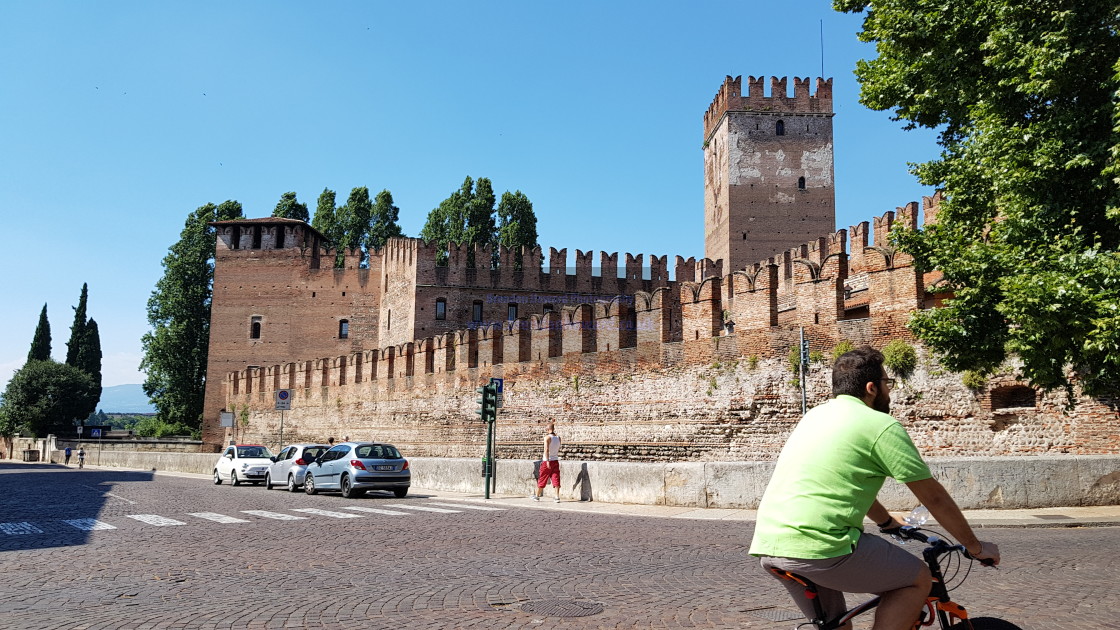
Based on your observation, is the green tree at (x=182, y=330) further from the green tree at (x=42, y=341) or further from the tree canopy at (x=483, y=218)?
the green tree at (x=42, y=341)

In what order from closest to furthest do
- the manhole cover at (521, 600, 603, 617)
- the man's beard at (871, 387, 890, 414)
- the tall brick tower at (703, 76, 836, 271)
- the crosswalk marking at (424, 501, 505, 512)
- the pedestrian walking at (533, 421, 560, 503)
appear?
the man's beard at (871, 387, 890, 414)
the manhole cover at (521, 600, 603, 617)
the crosswalk marking at (424, 501, 505, 512)
the pedestrian walking at (533, 421, 560, 503)
the tall brick tower at (703, 76, 836, 271)

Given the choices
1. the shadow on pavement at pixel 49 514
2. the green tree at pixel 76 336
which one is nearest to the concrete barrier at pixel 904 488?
the shadow on pavement at pixel 49 514

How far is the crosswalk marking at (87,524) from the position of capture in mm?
11117

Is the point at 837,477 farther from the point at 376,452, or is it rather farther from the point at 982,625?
the point at 376,452

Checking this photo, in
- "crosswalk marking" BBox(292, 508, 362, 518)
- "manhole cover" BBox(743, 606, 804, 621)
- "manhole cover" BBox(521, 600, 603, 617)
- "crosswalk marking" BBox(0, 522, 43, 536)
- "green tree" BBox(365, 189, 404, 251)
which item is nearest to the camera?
"manhole cover" BBox(743, 606, 804, 621)

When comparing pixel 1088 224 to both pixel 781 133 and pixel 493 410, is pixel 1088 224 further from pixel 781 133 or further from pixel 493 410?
pixel 781 133

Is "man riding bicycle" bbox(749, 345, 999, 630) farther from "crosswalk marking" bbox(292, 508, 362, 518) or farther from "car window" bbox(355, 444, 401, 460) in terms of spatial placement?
"car window" bbox(355, 444, 401, 460)

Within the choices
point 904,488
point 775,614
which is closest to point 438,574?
point 775,614

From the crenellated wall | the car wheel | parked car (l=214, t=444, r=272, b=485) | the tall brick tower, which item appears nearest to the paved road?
the car wheel

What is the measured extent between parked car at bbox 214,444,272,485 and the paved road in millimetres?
11017

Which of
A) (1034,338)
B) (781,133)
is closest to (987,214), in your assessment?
(1034,338)

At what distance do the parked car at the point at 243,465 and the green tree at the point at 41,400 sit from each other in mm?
43357

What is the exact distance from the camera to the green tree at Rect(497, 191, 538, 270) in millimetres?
55281

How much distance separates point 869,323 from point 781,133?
3692 centimetres
